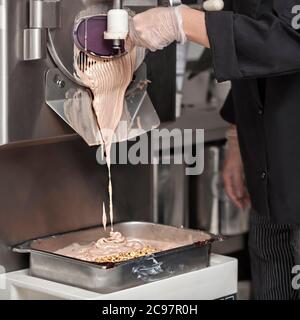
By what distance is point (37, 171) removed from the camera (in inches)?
75.9

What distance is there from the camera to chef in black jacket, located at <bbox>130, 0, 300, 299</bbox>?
1850mm

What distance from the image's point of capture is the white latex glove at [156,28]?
1837mm

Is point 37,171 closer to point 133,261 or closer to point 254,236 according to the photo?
point 133,261

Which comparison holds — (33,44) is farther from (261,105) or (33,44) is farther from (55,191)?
(261,105)

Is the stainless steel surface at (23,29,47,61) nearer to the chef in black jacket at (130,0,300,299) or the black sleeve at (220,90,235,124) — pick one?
the chef in black jacket at (130,0,300,299)

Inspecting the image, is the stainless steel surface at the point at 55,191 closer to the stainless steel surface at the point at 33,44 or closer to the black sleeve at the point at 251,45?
the stainless steel surface at the point at 33,44

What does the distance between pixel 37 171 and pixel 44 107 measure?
0.66 ft

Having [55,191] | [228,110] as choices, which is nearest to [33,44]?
[55,191]

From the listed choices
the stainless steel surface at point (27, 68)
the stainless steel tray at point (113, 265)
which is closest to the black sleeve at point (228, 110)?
the stainless steel tray at point (113, 265)

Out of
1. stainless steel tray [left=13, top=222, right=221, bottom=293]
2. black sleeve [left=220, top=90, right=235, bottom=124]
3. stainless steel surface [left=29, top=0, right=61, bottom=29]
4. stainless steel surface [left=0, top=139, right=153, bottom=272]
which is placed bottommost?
stainless steel tray [left=13, top=222, right=221, bottom=293]

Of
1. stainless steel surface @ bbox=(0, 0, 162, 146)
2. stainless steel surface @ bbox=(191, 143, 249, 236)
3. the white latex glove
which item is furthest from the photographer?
stainless steel surface @ bbox=(191, 143, 249, 236)

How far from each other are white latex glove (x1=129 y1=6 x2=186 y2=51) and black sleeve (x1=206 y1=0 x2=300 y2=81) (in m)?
0.07

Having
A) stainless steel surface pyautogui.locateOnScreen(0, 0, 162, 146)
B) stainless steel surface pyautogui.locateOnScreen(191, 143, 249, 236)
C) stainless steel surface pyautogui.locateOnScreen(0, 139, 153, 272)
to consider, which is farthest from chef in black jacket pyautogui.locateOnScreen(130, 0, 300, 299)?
stainless steel surface pyautogui.locateOnScreen(191, 143, 249, 236)

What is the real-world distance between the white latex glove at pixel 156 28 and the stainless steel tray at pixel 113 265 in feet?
1.41
